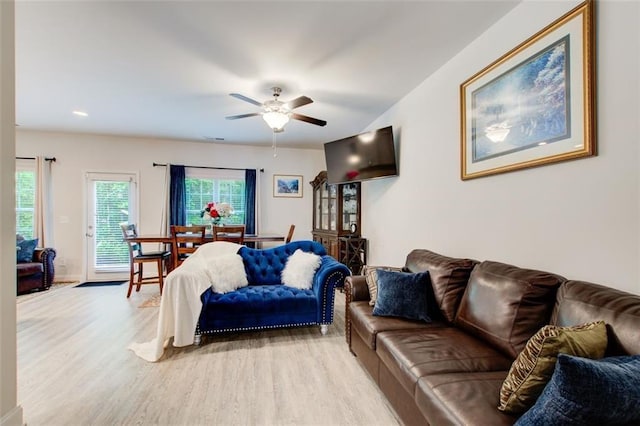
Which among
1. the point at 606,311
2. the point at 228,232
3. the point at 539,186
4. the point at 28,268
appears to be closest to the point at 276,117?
the point at 228,232

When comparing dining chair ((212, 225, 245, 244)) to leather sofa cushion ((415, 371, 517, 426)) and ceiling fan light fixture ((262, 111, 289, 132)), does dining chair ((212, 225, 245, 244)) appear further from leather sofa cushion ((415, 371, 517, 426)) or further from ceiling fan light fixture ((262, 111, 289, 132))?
leather sofa cushion ((415, 371, 517, 426))

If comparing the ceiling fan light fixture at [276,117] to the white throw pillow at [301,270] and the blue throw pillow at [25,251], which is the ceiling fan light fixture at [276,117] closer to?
the white throw pillow at [301,270]

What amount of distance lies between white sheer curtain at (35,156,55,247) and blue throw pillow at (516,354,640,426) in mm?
6675

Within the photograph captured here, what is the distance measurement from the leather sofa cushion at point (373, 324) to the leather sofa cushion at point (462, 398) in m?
0.58

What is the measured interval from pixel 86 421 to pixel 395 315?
2081 millimetres

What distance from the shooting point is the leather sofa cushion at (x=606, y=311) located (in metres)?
1.10

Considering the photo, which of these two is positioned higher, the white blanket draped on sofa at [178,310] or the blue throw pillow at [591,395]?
the blue throw pillow at [591,395]

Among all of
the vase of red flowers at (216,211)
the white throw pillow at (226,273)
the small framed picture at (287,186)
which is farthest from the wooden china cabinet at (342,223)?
the white throw pillow at (226,273)

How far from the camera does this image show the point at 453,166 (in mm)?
2564

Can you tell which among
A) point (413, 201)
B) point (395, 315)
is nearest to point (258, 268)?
point (395, 315)

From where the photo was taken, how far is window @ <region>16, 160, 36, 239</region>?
4.81 m

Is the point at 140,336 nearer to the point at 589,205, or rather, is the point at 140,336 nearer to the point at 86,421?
the point at 86,421

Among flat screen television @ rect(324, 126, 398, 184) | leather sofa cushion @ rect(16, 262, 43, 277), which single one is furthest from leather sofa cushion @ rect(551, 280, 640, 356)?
leather sofa cushion @ rect(16, 262, 43, 277)

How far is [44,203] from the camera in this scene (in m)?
4.82
